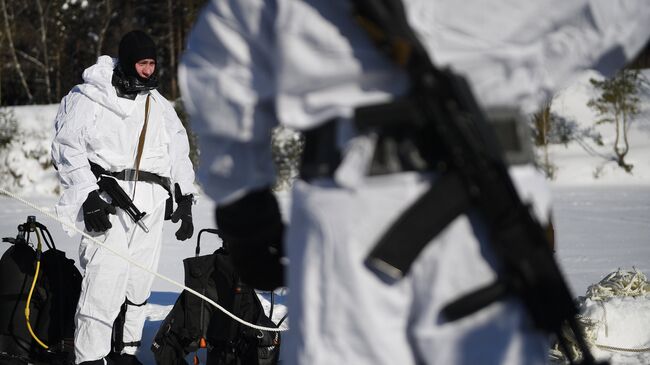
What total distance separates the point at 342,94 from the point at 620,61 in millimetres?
489

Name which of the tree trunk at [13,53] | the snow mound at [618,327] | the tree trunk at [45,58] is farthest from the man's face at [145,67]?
the tree trunk at [13,53]

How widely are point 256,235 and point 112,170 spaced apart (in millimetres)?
3280

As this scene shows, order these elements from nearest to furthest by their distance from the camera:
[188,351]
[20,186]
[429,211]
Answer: [429,211], [188,351], [20,186]

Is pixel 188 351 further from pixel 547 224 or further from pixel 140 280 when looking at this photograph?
pixel 547 224

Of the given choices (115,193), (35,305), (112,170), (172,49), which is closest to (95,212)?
(115,193)

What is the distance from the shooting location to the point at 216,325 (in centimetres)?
436

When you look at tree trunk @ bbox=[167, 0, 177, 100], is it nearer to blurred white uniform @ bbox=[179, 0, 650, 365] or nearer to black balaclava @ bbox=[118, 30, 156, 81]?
black balaclava @ bbox=[118, 30, 156, 81]

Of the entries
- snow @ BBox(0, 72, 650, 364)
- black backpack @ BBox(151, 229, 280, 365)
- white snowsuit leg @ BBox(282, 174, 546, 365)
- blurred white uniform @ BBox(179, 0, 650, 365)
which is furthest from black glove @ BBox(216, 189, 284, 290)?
black backpack @ BBox(151, 229, 280, 365)

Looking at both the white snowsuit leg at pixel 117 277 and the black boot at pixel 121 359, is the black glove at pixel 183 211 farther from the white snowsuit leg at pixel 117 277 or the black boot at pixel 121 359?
the black boot at pixel 121 359

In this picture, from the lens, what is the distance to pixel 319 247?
1366 millimetres

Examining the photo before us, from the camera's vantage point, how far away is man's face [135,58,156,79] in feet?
15.9

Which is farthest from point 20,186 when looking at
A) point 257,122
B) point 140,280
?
point 257,122

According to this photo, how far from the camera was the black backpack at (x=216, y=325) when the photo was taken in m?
4.31

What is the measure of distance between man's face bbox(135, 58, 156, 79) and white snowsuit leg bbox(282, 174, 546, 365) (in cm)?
364
